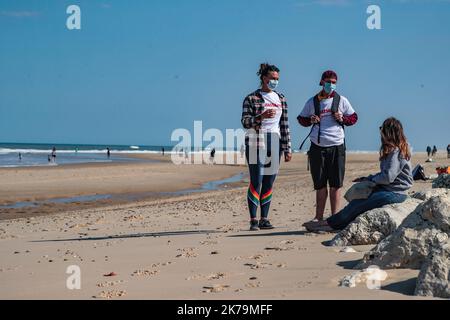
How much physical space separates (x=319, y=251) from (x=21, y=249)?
364 cm

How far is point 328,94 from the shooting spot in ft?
25.9

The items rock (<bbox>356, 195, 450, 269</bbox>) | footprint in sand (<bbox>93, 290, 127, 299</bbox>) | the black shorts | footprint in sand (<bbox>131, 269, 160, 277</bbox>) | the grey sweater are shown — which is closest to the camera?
footprint in sand (<bbox>93, 290, 127, 299</bbox>)

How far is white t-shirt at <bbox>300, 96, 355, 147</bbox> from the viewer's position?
25.6 feet

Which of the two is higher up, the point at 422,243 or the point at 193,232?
the point at 422,243

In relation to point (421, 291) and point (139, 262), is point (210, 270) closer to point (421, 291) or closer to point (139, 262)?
point (139, 262)

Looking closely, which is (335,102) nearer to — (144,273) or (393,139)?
(393,139)

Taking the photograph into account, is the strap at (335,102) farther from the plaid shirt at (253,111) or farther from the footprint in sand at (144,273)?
the footprint in sand at (144,273)

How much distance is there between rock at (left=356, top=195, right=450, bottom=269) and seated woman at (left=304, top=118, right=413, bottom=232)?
1.83m

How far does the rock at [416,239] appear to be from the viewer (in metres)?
4.64

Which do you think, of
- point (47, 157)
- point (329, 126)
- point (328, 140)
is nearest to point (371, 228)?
point (328, 140)

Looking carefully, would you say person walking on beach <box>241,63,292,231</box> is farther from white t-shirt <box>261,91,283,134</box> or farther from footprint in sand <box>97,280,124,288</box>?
footprint in sand <box>97,280,124,288</box>

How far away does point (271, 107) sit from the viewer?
322 inches

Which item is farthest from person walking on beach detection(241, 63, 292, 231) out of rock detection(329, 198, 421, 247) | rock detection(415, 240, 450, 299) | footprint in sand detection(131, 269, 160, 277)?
rock detection(415, 240, 450, 299)
